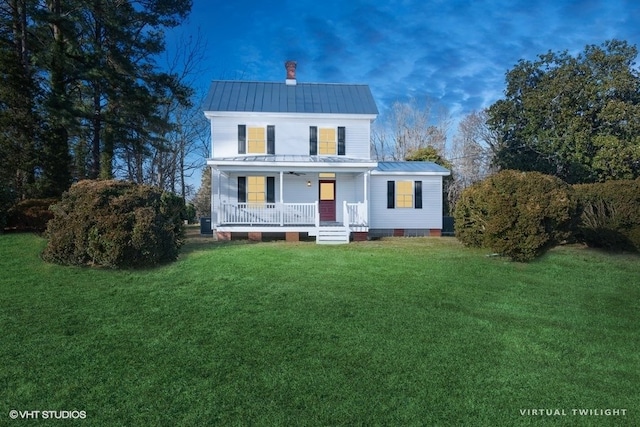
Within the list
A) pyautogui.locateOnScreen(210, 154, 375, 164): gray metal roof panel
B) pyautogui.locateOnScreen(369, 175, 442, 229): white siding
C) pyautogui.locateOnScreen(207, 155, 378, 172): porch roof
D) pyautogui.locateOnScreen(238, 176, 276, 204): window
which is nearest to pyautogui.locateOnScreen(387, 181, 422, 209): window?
pyautogui.locateOnScreen(369, 175, 442, 229): white siding

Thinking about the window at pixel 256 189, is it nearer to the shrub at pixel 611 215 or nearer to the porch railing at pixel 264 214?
the porch railing at pixel 264 214

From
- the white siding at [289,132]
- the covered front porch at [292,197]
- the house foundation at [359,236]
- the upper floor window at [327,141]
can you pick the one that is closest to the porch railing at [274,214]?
the covered front porch at [292,197]

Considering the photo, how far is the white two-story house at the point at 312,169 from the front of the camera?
15312 mm

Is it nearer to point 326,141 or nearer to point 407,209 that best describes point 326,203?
point 326,141

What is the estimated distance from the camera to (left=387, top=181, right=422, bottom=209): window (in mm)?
17453

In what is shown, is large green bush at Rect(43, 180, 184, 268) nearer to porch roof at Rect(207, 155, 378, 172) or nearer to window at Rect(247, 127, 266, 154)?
porch roof at Rect(207, 155, 378, 172)

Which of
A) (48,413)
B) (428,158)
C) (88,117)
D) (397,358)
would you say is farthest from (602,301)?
(428,158)

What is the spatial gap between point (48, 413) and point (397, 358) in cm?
347

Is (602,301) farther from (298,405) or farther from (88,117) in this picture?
(88,117)

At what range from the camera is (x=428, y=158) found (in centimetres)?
2506

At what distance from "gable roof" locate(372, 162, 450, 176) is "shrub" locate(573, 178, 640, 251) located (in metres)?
6.62

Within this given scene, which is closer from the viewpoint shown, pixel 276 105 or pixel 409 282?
pixel 409 282

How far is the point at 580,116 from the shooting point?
2164 cm
